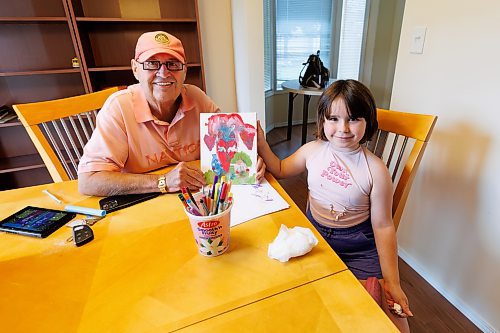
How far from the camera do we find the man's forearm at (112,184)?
38.3 inches

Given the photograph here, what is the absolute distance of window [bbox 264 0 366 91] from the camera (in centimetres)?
399

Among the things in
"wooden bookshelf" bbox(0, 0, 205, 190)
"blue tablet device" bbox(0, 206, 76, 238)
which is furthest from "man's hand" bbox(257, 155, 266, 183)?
"wooden bookshelf" bbox(0, 0, 205, 190)

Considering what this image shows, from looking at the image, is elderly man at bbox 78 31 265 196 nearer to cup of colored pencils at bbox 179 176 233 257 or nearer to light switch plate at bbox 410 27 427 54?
cup of colored pencils at bbox 179 176 233 257

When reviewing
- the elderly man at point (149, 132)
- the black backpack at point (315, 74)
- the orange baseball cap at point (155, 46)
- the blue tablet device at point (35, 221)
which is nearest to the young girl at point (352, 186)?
→ the elderly man at point (149, 132)

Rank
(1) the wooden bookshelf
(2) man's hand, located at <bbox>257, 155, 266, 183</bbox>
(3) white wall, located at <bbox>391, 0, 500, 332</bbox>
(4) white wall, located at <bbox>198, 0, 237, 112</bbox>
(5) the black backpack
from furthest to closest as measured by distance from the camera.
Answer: (5) the black backpack < (4) white wall, located at <bbox>198, 0, 237, 112</bbox> < (1) the wooden bookshelf < (3) white wall, located at <bbox>391, 0, 500, 332</bbox> < (2) man's hand, located at <bbox>257, 155, 266, 183</bbox>

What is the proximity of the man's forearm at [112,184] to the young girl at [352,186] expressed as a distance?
1.43 ft

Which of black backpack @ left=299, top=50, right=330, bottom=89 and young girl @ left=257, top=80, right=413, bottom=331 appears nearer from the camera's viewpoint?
young girl @ left=257, top=80, right=413, bottom=331

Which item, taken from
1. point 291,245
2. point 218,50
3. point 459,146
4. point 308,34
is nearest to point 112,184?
point 291,245

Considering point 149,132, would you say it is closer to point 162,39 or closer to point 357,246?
point 162,39

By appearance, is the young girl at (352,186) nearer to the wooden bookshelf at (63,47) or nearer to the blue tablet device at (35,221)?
the blue tablet device at (35,221)

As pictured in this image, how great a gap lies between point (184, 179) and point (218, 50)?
225 centimetres

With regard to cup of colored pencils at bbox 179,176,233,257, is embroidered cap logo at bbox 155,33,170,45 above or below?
above

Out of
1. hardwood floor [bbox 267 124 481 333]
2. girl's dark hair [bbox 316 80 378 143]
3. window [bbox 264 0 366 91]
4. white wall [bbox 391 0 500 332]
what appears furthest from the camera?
window [bbox 264 0 366 91]

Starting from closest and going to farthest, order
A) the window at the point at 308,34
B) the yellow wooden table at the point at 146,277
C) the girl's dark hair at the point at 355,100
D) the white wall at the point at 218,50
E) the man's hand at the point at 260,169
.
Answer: the yellow wooden table at the point at 146,277 < the girl's dark hair at the point at 355,100 < the man's hand at the point at 260,169 < the white wall at the point at 218,50 < the window at the point at 308,34
